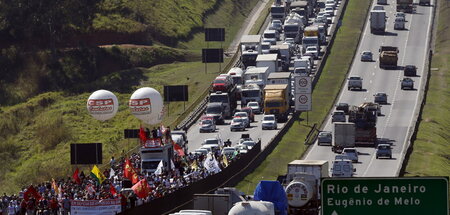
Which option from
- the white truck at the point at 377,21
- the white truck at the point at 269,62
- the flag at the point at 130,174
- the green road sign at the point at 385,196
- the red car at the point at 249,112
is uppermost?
the white truck at the point at 377,21

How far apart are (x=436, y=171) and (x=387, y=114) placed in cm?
2678

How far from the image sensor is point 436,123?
97.3 metres

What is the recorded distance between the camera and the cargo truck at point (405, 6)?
501 feet

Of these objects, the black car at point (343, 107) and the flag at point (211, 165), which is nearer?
the flag at point (211, 165)

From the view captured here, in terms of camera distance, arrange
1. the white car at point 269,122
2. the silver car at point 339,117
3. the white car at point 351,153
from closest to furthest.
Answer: the white car at point 351,153 < the white car at point 269,122 < the silver car at point 339,117

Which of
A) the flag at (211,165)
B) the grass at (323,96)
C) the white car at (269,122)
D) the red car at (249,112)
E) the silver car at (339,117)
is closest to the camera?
the flag at (211,165)

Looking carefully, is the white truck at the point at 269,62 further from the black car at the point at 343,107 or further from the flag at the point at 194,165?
the flag at the point at 194,165

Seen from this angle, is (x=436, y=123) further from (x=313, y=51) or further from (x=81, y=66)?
(x=81, y=66)

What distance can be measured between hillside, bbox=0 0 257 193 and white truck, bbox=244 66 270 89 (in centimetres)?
588

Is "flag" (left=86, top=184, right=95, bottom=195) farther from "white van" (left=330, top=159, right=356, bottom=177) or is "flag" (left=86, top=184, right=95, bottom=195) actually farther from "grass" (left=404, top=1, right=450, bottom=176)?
"grass" (left=404, top=1, right=450, bottom=176)

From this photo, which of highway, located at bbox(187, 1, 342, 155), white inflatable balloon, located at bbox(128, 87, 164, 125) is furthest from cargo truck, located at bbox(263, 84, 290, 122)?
white inflatable balloon, located at bbox(128, 87, 164, 125)

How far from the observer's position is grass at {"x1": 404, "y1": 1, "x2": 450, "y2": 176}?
76.0 m

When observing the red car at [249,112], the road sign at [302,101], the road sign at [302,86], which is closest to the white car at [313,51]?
the red car at [249,112]

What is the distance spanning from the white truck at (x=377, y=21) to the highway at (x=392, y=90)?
94 cm
